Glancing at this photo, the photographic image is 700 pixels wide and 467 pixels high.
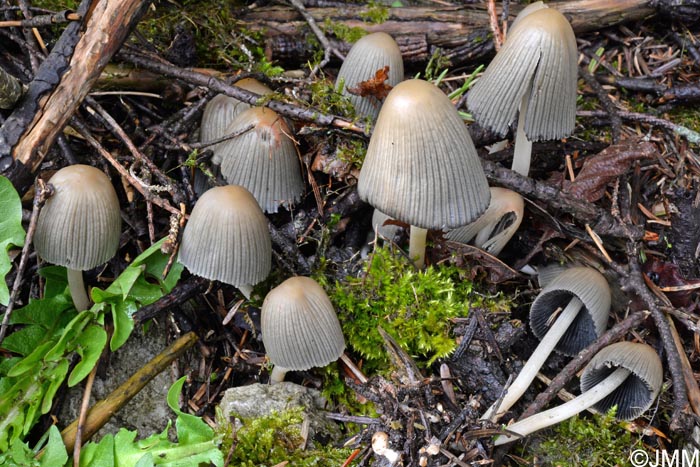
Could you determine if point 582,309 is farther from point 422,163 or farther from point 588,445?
point 422,163

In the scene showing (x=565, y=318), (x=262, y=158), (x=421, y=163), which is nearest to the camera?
(x=421, y=163)

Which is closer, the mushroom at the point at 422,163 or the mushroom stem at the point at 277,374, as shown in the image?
the mushroom at the point at 422,163

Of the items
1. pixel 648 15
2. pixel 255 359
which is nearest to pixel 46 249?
pixel 255 359

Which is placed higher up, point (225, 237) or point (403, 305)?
point (225, 237)

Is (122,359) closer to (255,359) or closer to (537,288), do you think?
(255,359)

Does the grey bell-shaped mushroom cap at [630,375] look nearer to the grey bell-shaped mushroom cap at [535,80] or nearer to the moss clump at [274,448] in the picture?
the grey bell-shaped mushroom cap at [535,80]

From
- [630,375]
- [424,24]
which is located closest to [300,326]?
[630,375]

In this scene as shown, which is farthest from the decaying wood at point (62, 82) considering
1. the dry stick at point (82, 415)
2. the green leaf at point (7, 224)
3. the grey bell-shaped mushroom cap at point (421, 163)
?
the grey bell-shaped mushroom cap at point (421, 163)
